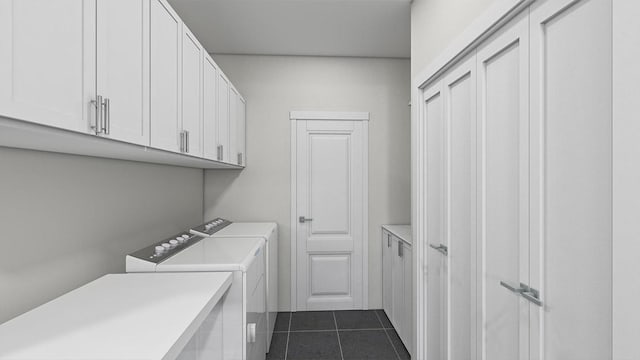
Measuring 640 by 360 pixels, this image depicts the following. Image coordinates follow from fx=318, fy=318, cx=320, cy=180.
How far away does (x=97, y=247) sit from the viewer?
1.53 m

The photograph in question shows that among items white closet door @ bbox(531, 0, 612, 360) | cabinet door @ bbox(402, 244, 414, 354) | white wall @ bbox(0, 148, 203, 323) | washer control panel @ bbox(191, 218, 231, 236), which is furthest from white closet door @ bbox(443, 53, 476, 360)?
white wall @ bbox(0, 148, 203, 323)

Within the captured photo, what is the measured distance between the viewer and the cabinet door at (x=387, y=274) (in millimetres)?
2962

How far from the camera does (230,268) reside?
1.50m

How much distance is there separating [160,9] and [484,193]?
1.61 metres

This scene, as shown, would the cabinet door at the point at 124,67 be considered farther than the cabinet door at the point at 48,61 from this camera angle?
Yes

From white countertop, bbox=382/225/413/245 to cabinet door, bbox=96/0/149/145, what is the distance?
6.36ft

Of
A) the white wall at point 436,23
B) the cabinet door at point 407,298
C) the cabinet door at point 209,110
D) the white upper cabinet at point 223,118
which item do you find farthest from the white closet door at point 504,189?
the white upper cabinet at point 223,118

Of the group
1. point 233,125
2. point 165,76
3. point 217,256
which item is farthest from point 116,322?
point 233,125

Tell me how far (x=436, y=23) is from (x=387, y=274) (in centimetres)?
221

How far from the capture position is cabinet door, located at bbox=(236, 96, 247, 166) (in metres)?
2.95

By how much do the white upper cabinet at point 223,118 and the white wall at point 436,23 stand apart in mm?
1389

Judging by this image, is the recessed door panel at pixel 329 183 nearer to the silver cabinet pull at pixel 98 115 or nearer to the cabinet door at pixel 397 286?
the cabinet door at pixel 397 286

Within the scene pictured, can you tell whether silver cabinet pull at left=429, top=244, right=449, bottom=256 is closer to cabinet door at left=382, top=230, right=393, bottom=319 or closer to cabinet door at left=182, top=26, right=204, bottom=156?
cabinet door at left=382, top=230, right=393, bottom=319

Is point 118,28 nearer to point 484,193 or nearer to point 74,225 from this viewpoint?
point 74,225
